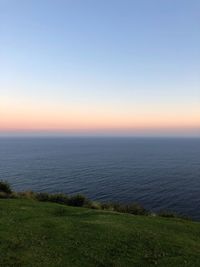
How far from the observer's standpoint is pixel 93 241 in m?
17.2

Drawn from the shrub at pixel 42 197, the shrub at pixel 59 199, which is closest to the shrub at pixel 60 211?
the shrub at pixel 59 199

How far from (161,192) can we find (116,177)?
69.1ft

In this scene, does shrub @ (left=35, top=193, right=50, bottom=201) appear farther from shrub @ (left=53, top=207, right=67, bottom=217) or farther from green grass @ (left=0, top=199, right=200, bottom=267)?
green grass @ (left=0, top=199, right=200, bottom=267)

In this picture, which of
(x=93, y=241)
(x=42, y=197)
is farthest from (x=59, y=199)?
(x=93, y=241)

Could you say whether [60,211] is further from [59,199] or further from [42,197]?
[42,197]

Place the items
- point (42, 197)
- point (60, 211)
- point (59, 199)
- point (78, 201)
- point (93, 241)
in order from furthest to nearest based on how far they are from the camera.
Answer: point (42, 197)
point (59, 199)
point (78, 201)
point (60, 211)
point (93, 241)

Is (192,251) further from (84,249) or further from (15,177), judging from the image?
(15,177)

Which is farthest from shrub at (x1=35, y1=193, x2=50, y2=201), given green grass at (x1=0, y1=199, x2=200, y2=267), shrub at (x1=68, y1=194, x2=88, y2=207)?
green grass at (x1=0, y1=199, x2=200, y2=267)

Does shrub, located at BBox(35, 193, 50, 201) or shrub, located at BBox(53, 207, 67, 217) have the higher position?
shrub, located at BBox(53, 207, 67, 217)

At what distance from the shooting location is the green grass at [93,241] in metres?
14.5

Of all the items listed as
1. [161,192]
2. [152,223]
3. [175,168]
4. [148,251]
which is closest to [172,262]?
[148,251]

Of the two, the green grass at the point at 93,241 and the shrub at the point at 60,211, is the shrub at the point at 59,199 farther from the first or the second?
the green grass at the point at 93,241

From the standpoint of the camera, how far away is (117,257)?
14938mm

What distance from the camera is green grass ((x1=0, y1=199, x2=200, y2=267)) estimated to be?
14.5 metres
